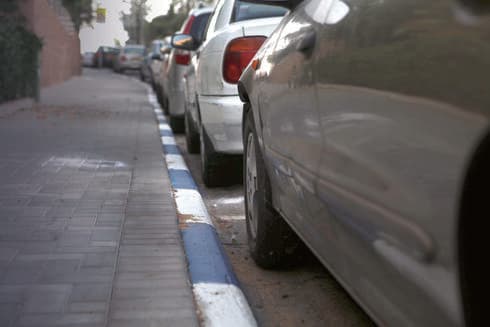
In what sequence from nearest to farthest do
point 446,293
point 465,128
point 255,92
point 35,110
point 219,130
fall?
point 465,128 < point 446,293 < point 255,92 < point 219,130 < point 35,110

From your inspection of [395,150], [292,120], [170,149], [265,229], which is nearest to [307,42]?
[292,120]

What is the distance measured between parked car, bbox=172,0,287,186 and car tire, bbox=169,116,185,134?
16.3 ft

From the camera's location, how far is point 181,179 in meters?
6.65

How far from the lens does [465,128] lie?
154 centimetres

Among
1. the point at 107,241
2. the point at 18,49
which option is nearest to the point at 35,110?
the point at 18,49

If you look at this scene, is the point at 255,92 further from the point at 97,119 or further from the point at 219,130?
the point at 97,119

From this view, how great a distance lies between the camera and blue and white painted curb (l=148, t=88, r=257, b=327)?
3213 millimetres

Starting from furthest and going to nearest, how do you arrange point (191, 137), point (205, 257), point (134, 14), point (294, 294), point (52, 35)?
point (52, 35)
point (134, 14)
point (191, 137)
point (205, 257)
point (294, 294)

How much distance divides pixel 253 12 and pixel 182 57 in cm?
426

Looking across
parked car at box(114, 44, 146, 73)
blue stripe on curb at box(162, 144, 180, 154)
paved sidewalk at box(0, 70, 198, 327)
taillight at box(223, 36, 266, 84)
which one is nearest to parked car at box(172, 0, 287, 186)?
taillight at box(223, 36, 266, 84)

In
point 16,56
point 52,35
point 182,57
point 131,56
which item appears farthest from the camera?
point 131,56

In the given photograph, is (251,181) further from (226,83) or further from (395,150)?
(395,150)

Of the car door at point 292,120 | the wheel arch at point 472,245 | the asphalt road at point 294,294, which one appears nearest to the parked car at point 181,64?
the asphalt road at point 294,294

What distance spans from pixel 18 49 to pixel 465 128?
14636mm
